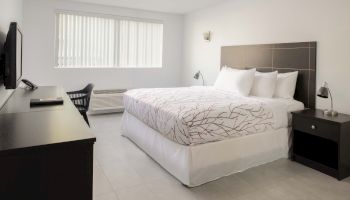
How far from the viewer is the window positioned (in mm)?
5070

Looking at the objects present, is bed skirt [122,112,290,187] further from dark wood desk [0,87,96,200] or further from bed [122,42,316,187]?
dark wood desk [0,87,96,200]

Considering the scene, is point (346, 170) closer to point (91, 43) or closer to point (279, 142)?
point (279, 142)

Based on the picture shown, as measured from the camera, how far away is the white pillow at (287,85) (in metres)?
3.40

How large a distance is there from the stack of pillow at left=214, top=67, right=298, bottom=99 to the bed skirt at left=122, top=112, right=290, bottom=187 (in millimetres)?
581

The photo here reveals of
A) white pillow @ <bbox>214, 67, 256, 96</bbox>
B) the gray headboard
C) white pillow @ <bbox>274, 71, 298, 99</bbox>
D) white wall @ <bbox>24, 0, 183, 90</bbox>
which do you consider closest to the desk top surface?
white pillow @ <bbox>214, 67, 256, 96</bbox>

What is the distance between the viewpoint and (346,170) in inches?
104

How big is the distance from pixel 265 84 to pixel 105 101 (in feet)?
10.8

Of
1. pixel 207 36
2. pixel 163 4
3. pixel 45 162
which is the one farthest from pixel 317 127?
pixel 163 4

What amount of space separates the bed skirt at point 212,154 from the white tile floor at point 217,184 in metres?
0.08

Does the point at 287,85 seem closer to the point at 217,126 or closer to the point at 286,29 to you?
the point at 286,29

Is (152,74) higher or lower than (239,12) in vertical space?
lower

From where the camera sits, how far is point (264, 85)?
11.5 feet

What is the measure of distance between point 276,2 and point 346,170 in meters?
2.46

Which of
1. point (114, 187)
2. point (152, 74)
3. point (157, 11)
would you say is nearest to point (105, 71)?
point (152, 74)
